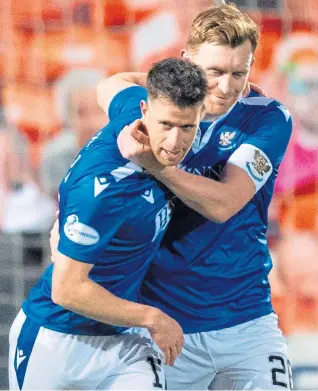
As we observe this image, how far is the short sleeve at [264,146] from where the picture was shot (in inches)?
131

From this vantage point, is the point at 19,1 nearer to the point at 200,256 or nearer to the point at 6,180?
the point at 6,180

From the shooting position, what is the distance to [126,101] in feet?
10.9

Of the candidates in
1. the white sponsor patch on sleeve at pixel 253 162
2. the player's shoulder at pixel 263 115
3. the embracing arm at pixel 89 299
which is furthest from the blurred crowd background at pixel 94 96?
the embracing arm at pixel 89 299

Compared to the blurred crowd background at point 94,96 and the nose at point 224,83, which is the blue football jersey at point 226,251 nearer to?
the nose at point 224,83

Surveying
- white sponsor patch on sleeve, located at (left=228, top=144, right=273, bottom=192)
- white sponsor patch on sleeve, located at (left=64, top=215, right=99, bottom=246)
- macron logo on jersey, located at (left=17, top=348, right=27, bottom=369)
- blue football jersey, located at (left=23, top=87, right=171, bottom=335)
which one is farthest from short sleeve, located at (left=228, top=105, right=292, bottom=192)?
macron logo on jersey, located at (left=17, top=348, right=27, bottom=369)

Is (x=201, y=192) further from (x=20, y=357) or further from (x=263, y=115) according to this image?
(x=20, y=357)

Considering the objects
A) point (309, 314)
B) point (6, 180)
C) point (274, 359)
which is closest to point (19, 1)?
point (6, 180)

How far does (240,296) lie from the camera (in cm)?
354

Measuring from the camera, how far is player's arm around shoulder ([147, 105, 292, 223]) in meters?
3.06

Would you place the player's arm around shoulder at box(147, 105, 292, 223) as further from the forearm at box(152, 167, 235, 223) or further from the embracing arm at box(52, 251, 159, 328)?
the embracing arm at box(52, 251, 159, 328)

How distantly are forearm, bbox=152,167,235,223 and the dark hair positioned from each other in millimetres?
222

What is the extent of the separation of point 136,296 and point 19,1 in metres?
2.91

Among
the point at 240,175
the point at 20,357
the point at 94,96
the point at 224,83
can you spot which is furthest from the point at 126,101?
the point at 94,96

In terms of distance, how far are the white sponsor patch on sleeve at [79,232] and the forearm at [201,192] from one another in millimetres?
248
